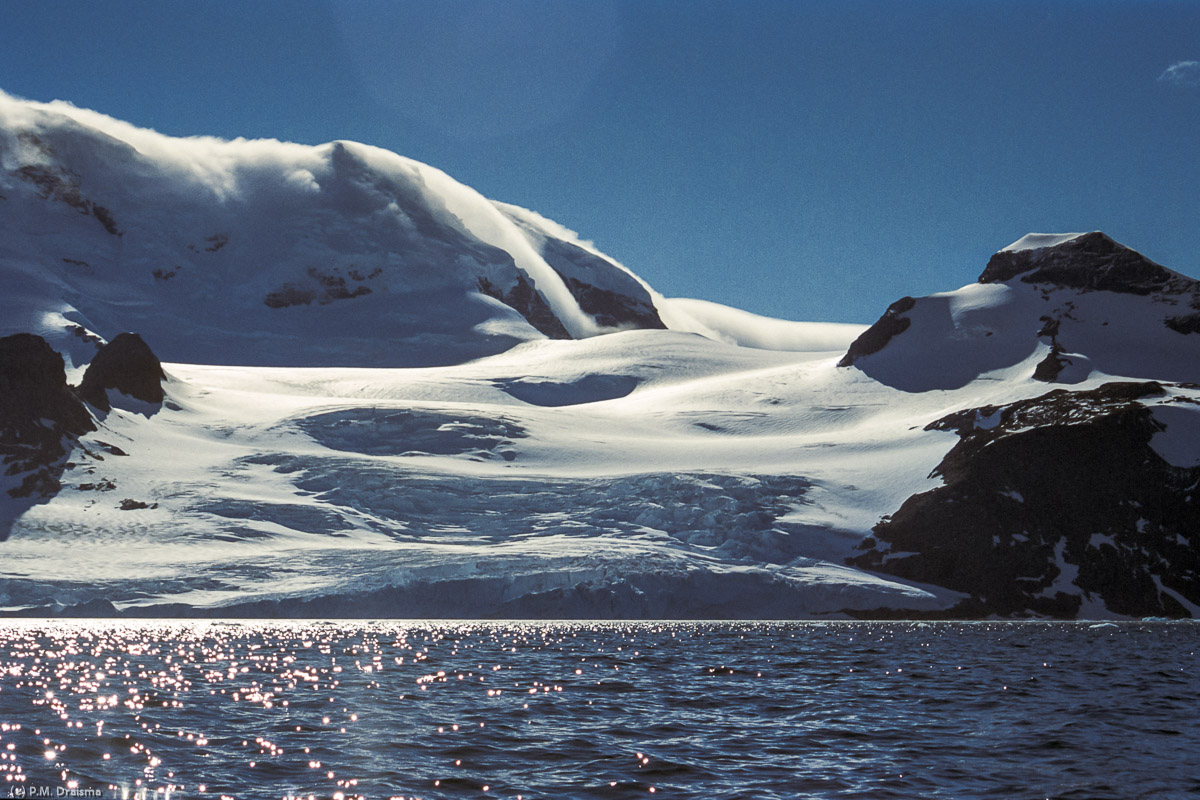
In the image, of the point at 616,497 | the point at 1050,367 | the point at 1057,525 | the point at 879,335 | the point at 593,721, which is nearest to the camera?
the point at 593,721

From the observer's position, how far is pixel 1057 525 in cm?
8850

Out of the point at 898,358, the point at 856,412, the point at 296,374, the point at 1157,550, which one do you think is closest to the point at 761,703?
the point at 1157,550

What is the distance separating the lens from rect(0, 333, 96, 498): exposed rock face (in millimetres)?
92625

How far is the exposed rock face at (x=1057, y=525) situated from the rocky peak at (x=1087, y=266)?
2057 inches

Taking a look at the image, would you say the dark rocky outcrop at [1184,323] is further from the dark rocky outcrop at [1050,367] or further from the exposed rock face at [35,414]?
the exposed rock face at [35,414]

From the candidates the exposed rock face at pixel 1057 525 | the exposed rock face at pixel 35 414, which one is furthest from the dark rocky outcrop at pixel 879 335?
the exposed rock face at pixel 35 414

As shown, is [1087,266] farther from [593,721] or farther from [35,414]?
[593,721]

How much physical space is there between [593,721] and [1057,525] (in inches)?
2813

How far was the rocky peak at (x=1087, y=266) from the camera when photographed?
142750 mm

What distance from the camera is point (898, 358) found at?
14500 cm

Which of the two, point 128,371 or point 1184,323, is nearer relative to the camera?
point 128,371

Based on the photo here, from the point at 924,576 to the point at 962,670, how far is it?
1915 inches

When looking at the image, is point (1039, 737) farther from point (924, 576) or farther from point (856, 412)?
point (856, 412)

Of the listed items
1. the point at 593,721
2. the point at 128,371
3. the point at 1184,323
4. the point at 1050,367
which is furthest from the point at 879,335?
the point at 593,721
